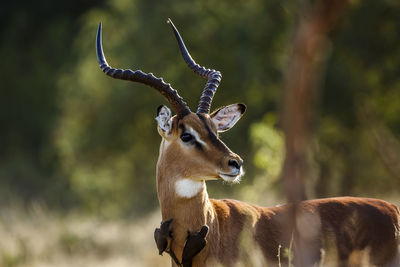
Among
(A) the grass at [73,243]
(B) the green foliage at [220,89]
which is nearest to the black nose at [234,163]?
(A) the grass at [73,243]

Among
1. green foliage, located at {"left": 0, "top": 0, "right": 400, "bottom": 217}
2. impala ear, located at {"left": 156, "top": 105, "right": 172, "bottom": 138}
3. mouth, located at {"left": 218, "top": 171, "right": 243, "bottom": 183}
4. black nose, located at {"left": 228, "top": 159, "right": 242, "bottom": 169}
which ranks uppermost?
green foliage, located at {"left": 0, "top": 0, "right": 400, "bottom": 217}

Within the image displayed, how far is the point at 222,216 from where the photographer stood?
5.57 meters

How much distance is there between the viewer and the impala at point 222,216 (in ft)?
17.3

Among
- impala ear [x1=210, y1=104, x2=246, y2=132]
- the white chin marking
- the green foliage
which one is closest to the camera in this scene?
the white chin marking

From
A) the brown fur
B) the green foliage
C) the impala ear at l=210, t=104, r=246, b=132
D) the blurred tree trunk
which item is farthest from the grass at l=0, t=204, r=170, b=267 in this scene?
the blurred tree trunk

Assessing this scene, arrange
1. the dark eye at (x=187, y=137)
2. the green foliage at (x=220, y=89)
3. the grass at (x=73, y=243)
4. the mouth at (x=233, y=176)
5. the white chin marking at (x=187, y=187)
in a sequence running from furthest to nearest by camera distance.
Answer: the green foliage at (x=220, y=89) → the grass at (x=73, y=243) → the dark eye at (x=187, y=137) → the white chin marking at (x=187, y=187) → the mouth at (x=233, y=176)

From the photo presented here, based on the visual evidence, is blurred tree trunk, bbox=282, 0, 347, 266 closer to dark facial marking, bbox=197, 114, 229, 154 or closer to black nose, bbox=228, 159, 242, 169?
black nose, bbox=228, 159, 242, 169

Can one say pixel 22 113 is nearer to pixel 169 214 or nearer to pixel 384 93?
pixel 384 93

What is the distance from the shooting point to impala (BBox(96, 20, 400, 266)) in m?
5.28

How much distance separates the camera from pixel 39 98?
1291 inches

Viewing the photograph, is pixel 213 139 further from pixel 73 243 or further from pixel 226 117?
pixel 73 243

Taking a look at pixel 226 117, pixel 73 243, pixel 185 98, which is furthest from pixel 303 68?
pixel 185 98

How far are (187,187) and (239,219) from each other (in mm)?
530

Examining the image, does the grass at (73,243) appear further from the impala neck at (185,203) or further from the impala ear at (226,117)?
the impala neck at (185,203)
